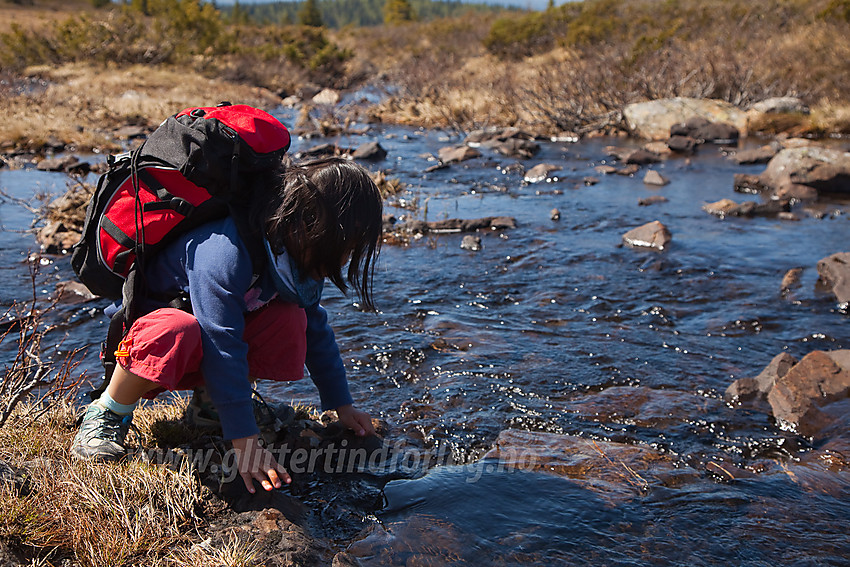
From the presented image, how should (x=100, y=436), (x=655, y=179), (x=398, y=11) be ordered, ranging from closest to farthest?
(x=100, y=436) < (x=655, y=179) < (x=398, y=11)

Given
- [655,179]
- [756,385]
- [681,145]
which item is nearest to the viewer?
[756,385]

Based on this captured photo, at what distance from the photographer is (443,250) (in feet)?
20.5

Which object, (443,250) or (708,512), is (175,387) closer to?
(708,512)

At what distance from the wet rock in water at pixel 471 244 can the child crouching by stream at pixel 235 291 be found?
13.4 ft

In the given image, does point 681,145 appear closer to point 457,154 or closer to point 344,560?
point 457,154

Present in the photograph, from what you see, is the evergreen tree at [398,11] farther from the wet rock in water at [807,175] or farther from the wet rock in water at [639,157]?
the wet rock in water at [807,175]

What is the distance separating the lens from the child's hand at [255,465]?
81.7 inches

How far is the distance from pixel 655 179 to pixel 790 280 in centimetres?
422

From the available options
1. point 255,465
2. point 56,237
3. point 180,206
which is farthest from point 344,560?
point 56,237

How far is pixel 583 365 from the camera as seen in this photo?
386cm

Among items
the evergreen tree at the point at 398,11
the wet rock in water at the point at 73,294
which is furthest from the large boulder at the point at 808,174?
the evergreen tree at the point at 398,11

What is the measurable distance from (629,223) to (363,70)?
79.7 feet

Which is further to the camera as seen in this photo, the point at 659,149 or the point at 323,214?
the point at 659,149

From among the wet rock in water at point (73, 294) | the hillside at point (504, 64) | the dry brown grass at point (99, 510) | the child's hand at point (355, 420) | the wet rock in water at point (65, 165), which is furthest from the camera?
the hillside at point (504, 64)
